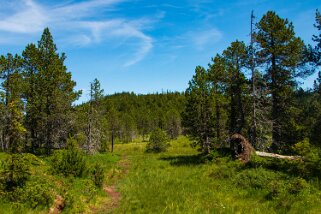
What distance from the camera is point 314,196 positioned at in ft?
38.9

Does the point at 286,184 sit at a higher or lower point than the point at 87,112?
lower

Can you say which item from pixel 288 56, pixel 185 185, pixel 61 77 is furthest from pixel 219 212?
pixel 61 77

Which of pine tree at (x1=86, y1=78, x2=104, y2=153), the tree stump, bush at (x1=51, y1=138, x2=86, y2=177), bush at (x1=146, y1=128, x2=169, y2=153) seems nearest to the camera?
bush at (x1=51, y1=138, x2=86, y2=177)

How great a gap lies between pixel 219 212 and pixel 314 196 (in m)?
3.79

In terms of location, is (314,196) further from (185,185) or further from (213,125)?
(213,125)

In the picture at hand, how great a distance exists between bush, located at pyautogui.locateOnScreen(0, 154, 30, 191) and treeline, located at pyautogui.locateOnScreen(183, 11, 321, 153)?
18.4 metres

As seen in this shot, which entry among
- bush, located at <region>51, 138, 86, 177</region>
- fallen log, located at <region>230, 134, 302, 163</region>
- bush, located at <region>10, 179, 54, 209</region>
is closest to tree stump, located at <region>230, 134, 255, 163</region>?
fallen log, located at <region>230, 134, 302, 163</region>

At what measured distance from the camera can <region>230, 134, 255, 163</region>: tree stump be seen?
20847 mm

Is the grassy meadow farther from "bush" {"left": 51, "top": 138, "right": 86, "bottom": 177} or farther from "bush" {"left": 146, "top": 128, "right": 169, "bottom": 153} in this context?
"bush" {"left": 146, "top": 128, "right": 169, "bottom": 153}

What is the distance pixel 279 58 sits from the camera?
28828 mm

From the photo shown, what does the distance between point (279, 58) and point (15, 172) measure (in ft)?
82.1

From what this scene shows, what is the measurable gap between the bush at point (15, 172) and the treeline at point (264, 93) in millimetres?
18357

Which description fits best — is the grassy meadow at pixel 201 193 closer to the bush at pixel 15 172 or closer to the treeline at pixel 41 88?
the bush at pixel 15 172

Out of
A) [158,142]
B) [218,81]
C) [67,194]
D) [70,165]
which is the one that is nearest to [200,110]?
[218,81]
